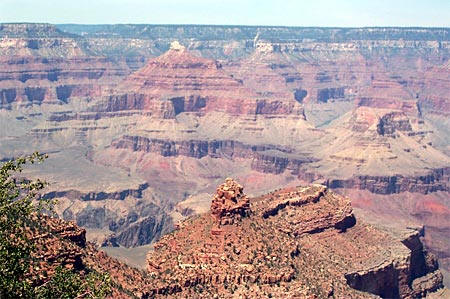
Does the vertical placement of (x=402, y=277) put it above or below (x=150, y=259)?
below

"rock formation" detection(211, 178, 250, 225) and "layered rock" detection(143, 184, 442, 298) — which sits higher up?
"rock formation" detection(211, 178, 250, 225)

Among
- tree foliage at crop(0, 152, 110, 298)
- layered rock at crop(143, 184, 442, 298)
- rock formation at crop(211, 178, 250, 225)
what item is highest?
tree foliage at crop(0, 152, 110, 298)

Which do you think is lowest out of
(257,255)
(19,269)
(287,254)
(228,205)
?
(287,254)

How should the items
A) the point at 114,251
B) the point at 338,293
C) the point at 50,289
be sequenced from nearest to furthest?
the point at 50,289
the point at 338,293
the point at 114,251

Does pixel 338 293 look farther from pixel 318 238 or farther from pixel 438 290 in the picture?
pixel 438 290

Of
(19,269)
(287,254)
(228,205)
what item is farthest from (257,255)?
(19,269)

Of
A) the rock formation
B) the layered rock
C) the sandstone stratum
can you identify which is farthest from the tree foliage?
the rock formation

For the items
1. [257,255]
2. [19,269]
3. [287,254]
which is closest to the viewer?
[19,269]

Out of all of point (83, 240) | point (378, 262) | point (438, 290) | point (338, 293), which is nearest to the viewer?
point (83, 240)

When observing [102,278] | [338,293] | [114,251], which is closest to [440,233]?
[114,251]

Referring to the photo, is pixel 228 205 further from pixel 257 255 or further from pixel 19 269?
pixel 19 269

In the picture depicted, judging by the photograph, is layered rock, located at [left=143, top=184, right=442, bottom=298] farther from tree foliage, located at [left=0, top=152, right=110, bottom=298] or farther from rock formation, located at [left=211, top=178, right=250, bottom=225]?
tree foliage, located at [left=0, top=152, right=110, bottom=298]
